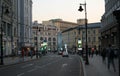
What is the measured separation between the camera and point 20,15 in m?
105

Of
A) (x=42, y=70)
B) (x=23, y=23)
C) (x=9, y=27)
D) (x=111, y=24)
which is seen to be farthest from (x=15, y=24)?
(x=42, y=70)

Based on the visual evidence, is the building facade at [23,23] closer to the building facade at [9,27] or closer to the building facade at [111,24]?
the building facade at [9,27]

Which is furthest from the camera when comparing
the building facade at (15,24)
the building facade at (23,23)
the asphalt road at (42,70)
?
the building facade at (23,23)

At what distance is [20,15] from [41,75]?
83.7 meters

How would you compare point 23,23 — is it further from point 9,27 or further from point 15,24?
point 9,27

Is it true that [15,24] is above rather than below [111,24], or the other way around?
above

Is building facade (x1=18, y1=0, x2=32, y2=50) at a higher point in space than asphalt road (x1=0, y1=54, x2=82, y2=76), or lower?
higher

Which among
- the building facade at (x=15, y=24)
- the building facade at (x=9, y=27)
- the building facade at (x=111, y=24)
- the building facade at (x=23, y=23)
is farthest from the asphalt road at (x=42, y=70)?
the building facade at (x=23, y=23)

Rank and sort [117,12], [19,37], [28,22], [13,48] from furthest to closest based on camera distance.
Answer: [28,22] < [19,37] < [13,48] < [117,12]

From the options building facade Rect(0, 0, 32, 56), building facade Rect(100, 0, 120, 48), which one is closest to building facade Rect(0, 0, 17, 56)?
building facade Rect(0, 0, 32, 56)

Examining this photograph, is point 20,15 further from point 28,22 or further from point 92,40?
point 92,40

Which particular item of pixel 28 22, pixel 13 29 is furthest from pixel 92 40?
pixel 13 29

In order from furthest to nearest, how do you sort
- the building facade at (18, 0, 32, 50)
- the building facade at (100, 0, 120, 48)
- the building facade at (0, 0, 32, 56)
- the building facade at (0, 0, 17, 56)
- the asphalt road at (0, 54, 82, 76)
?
the building facade at (18, 0, 32, 50) → the building facade at (0, 0, 32, 56) → the building facade at (0, 0, 17, 56) → the building facade at (100, 0, 120, 48) → the asphalt road at (0, 54, 82, 76)

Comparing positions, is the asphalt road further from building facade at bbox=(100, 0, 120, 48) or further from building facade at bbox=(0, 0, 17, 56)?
building facade at bbox=(0, 0, 17, 56)
